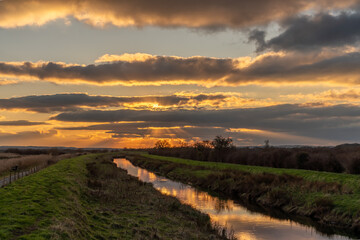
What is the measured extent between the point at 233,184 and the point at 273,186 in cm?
677

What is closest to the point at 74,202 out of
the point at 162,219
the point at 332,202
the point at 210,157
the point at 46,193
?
the point at 46,193

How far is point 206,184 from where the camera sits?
45031mm

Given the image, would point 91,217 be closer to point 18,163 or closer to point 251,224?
point 251,224

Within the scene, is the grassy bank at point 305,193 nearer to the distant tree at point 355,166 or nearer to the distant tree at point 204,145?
the distant tree at point 355,166

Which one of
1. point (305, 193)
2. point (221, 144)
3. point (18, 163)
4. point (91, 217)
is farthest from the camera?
point (221, 144)

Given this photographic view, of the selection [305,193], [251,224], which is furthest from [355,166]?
[251,224]

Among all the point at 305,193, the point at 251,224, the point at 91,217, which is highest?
the point at 91,217

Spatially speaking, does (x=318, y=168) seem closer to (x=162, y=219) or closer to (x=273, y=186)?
(x=273, y=186)

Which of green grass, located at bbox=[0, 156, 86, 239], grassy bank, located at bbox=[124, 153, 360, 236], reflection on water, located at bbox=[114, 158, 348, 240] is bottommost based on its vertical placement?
reflection on water, located at bbox=[114, 158, 348, 240]

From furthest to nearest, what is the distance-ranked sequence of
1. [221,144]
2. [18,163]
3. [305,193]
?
[221,144] → [18,163] → [305,193]

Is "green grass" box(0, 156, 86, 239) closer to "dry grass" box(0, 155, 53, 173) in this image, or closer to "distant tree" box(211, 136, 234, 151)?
"dry grass" box(0, 155, 53, 173)

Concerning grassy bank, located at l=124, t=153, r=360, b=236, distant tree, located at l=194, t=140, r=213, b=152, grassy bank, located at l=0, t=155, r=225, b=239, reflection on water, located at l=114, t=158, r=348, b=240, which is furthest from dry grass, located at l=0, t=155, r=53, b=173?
distant tree, located at l=194, t=140, r=213, b=152

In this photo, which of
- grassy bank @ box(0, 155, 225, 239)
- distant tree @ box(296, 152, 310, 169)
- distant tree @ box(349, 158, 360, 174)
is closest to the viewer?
grassy bank @ box(0, 155, 225, 239)

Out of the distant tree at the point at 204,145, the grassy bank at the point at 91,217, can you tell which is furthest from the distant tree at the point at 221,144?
the grassy bank at the point at 91,217
